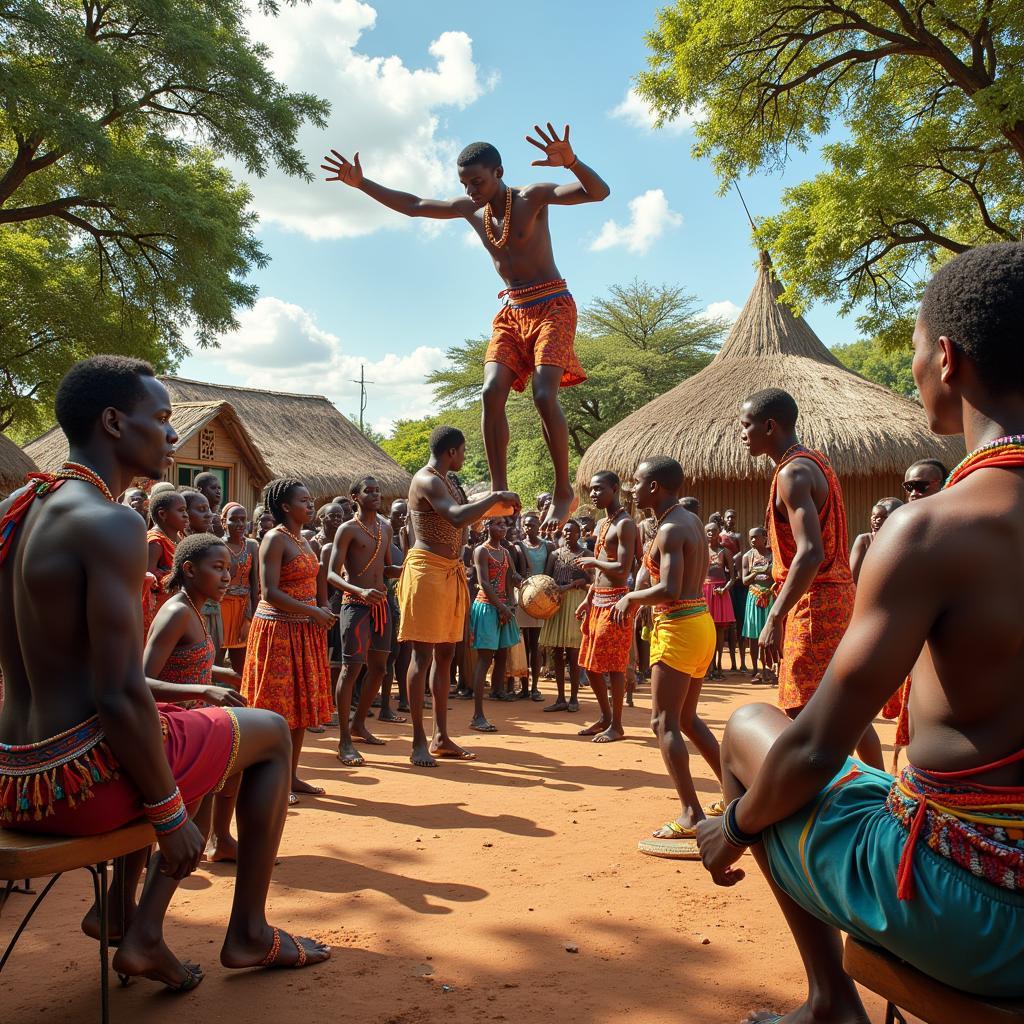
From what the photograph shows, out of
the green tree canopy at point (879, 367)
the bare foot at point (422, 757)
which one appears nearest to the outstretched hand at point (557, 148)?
the bare foot at point (422, 757)

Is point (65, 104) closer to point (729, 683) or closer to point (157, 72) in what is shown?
point (157, 72)


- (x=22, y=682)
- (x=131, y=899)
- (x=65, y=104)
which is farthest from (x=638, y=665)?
(x=65, y=104)

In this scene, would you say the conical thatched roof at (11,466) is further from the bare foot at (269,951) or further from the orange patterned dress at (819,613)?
the orange patterned dress at (819,613)

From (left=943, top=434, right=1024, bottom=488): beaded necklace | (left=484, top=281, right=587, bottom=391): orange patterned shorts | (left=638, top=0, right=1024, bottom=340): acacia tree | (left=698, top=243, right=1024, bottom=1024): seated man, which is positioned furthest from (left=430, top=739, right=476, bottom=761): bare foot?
(left=638, top=0, right=1024, bottom=340): acacia tree

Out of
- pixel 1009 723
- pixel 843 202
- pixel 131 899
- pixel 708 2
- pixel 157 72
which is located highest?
pixel 708 2

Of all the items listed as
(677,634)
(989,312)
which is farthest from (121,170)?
(989,312)

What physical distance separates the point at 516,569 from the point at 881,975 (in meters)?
9.17

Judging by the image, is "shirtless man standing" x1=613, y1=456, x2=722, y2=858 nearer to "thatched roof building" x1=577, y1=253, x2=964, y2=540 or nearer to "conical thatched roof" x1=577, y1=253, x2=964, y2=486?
"thatched roof building" x1=577, y1=253, x2=964, y2=540

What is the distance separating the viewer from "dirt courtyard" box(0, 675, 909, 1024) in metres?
3.04

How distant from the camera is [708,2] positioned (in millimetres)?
14523

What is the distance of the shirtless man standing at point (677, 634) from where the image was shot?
4.86 metres

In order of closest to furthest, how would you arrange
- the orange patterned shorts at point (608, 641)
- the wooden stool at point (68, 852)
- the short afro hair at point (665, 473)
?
the wooden stool at point (68, 852) → the short afro hair at point (665, 473) → the orange patterned shorts at point (608, 641)

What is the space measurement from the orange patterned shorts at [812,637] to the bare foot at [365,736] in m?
4.29

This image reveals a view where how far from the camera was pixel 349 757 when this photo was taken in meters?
6.84
